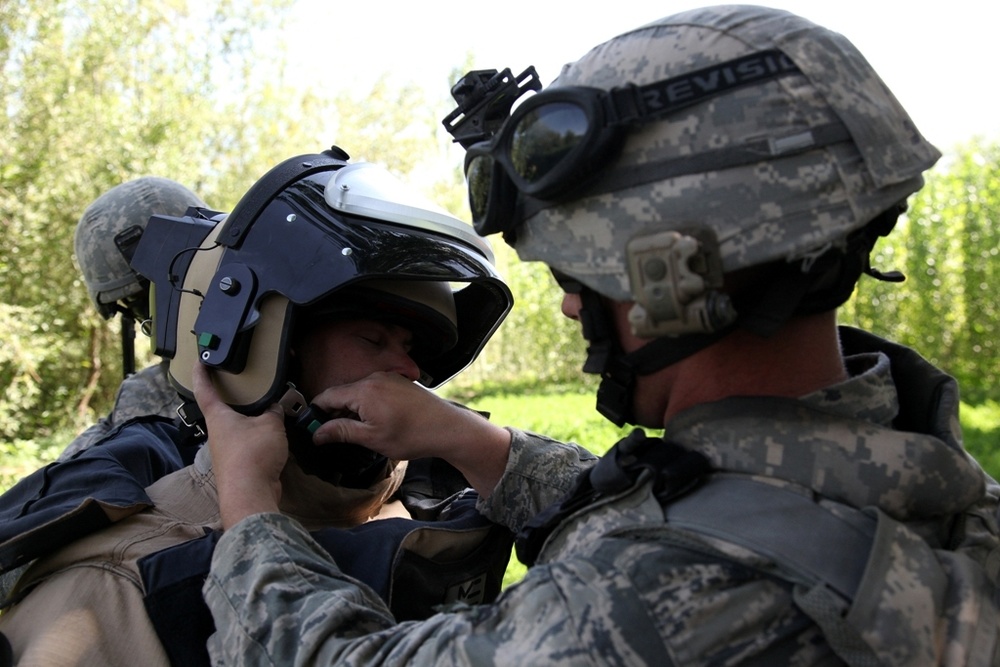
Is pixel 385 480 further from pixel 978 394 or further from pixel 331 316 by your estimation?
pixel 978 394

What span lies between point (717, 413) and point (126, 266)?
323 centimetres

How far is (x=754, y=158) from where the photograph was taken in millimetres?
1461

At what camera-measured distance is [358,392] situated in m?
2.15

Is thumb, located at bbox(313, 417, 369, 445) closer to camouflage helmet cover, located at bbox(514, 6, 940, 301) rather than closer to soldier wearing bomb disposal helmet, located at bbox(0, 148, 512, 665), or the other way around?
soldier wearing bomb disposal helmet, located at bbox(0, 148, 512, 665)

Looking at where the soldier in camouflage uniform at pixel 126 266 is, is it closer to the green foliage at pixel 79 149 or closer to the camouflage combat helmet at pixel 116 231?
the camouflage combat helmet at pixel 116 231

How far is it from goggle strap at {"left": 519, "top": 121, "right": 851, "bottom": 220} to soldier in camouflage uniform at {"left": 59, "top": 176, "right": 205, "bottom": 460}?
2981 millimetres

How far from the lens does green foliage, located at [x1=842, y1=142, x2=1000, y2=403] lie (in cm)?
1480

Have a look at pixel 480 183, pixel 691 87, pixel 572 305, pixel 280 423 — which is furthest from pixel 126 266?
pixel 691 87

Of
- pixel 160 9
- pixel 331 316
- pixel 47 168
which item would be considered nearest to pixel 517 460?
pixel 331 316

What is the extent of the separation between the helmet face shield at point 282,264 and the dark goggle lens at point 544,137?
0.65 metres

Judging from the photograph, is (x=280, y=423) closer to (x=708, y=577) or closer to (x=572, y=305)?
(x=572, y=305)

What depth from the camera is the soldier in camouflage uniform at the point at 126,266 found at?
4.03 meters

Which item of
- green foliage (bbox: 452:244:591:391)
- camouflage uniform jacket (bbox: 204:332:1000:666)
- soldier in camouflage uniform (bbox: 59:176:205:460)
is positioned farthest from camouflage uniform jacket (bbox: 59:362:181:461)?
green foliage (bbox: 452:244:591:391)

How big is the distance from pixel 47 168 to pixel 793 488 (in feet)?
41.3
